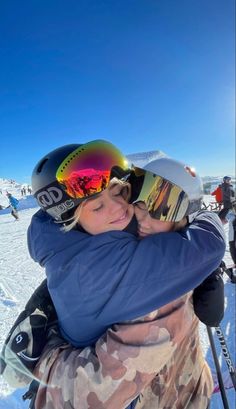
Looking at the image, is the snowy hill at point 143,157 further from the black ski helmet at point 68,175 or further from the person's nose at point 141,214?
the person's nose at point 141,214

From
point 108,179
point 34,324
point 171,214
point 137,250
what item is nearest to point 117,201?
point 108,179

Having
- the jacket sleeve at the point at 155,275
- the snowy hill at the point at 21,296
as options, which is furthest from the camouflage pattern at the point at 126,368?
the snowy hill at the point at 21,296

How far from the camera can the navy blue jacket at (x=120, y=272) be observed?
3.82 feet

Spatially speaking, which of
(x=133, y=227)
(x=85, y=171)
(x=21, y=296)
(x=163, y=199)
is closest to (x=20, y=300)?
(x=21, y=296)

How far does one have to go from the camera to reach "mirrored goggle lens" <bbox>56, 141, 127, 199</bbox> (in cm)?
157

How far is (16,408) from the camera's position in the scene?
8.26ft

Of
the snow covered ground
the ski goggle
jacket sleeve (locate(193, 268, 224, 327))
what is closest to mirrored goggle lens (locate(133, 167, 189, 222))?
the ski goggle

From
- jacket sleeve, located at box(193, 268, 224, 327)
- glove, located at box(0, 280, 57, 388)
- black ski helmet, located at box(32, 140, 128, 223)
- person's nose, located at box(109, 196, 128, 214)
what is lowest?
glove, located at box(0, 280, 57, 388)

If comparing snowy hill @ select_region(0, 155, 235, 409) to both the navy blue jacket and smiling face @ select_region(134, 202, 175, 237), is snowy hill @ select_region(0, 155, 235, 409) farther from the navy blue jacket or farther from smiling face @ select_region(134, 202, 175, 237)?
the navy blue jacket

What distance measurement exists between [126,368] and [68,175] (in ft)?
3.15

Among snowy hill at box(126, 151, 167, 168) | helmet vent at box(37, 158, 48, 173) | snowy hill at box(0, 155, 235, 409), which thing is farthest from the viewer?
snowy hill at box(0, 155, 235, 409)

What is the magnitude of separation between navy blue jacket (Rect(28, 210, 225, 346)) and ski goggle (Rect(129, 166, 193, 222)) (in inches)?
4.0

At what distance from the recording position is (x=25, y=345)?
1.50m

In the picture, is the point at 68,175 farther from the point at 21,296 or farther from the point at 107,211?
the point at 21,296
